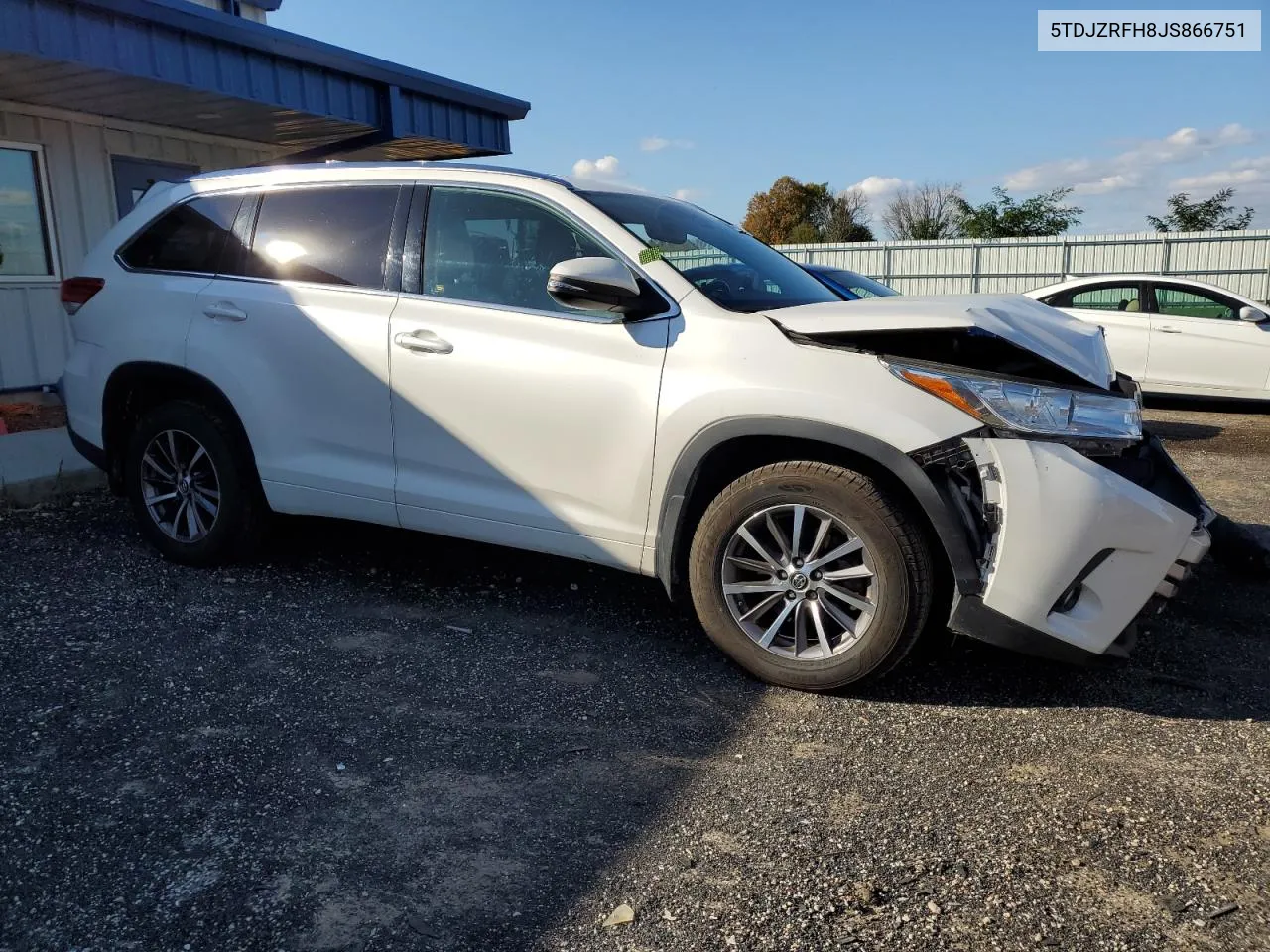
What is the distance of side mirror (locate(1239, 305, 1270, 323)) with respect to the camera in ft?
33.5

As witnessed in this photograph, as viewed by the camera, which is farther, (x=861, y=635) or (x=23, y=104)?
(x=23, y=104)

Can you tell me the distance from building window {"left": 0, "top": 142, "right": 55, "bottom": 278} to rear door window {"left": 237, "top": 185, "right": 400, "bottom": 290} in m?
5.56

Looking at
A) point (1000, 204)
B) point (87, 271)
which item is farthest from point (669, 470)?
point (1000, 204)

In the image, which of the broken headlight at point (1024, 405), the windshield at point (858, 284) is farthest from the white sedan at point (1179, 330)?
the broken headlight at point (1024, 405)

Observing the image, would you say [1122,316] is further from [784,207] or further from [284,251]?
[784,207]

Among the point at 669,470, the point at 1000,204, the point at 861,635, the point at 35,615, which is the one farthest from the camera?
the point at 1000,204

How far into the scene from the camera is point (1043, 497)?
3.12m

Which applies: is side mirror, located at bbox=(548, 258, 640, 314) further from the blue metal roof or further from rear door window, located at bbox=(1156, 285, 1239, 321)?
rear door window, located at bbox=(1156, 285, 1239, 321)

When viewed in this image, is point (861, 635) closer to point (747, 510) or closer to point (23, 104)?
point (747, 510)

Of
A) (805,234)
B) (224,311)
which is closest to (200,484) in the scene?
(224,311)

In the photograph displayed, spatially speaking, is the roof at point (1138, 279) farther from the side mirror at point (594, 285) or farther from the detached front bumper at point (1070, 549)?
the side mirror at point (594, 285)

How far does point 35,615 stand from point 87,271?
6.01 ft

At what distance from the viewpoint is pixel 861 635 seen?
3408mm

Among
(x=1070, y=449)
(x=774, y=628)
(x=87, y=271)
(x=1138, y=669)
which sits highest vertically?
(x=87, y=271)
